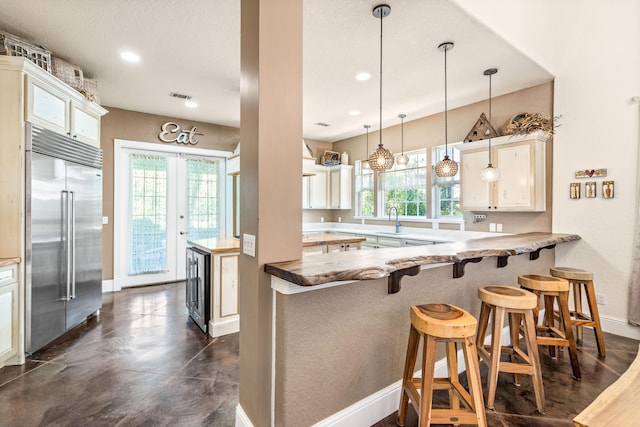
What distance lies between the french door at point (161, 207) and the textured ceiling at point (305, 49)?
1.02m

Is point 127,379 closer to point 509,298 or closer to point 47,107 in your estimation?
point 47,107

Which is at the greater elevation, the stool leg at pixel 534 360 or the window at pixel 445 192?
the window at pixel 445 192

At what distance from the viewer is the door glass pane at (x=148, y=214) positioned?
202 inches

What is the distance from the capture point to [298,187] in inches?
67.3

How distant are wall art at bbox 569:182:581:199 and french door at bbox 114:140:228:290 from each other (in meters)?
5.28

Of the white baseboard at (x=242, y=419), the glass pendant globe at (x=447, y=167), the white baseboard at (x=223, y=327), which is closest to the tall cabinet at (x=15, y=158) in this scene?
the white baseboard at (x=223, y=327)

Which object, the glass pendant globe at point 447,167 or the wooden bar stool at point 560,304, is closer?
the wooden bar stool at point 560,304

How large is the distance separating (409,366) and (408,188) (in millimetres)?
4159

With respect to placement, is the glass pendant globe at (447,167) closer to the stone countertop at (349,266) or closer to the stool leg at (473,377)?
the stone countertop at (349,266)

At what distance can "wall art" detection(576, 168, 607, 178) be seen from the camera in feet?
10.6

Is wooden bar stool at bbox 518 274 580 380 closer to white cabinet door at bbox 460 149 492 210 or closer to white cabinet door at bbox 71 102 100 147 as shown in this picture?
white cabinet door at bbox 460 149 492 210

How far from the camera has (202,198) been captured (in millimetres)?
5688

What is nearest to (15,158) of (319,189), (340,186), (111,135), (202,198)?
(111,135)

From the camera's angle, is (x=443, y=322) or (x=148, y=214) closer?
(x=443, y=322)
